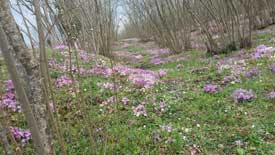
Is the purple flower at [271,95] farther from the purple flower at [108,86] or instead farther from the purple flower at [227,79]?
the purple flower at [108,86]

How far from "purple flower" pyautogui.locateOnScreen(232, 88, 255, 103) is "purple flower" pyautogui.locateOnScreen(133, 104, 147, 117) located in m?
2.07

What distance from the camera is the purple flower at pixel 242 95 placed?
5.58 meters

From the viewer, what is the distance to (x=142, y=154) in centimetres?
387

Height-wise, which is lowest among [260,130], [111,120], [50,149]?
[260,130]

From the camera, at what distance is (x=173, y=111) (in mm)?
5512

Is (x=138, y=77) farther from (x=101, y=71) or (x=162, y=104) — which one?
(x=162, y=104)

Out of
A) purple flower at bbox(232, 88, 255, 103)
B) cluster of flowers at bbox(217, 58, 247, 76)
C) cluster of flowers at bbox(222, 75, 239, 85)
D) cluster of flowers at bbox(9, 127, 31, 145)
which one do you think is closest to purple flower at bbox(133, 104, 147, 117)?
purple flower at bbox(232, 88, 255, 103)

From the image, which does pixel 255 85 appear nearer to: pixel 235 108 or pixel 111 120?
pixel 235 108

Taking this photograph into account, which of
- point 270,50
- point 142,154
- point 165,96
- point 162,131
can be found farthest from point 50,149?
point 270,50

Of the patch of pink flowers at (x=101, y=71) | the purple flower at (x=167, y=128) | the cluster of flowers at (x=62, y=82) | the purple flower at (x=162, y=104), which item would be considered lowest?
the purple flower at (x=167, y=128)

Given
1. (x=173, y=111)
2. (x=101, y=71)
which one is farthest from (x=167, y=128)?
(x=101, y=71)

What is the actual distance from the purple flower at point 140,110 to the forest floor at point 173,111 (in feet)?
0.07

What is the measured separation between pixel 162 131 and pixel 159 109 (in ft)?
3.59

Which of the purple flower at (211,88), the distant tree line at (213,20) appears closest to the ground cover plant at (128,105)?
the purple flower at (211,88)
